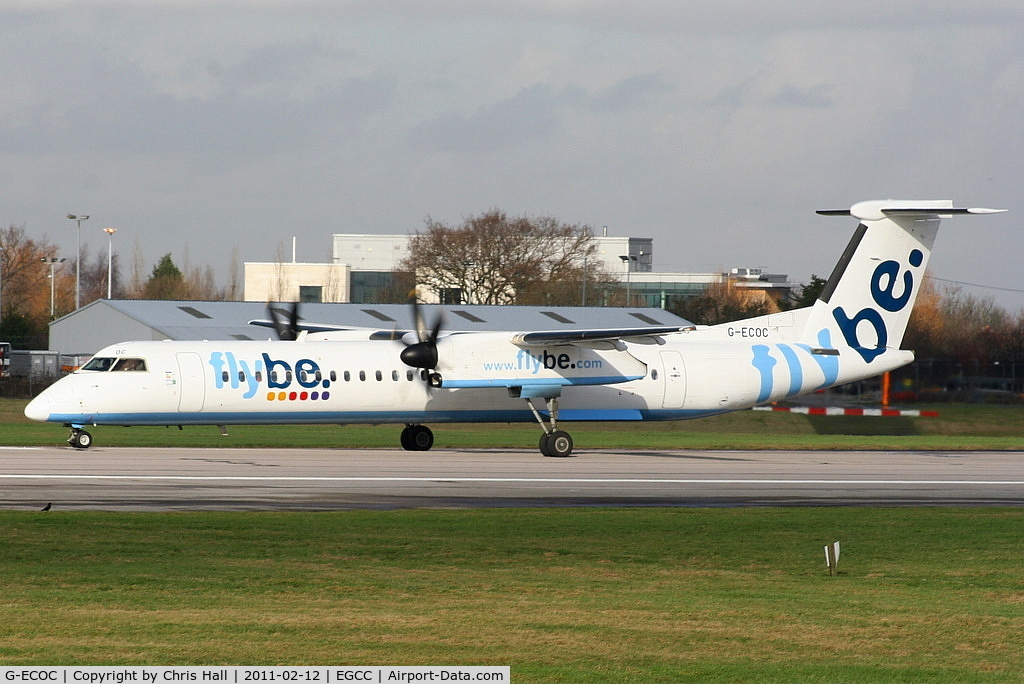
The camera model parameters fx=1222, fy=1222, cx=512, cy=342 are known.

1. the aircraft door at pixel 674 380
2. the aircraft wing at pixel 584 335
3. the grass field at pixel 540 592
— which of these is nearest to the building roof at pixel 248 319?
the aircraft door at pixel 674 380

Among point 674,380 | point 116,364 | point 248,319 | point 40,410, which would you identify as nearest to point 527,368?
point 674,380

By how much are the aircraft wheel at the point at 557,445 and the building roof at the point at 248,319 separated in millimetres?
26603

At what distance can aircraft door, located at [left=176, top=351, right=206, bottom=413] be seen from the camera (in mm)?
29688

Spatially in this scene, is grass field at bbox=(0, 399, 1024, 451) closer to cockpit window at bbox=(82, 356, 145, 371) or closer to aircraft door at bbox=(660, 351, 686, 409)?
aircraft door at bbox=(660, 351, 686, 409)

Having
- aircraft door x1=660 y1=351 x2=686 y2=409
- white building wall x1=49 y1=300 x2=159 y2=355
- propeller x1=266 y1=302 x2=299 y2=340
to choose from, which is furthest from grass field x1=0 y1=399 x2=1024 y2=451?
white building wall x1=49 y1=300 x2=159 y2=355

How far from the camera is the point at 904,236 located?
114 feet

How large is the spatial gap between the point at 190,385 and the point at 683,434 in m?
20.0

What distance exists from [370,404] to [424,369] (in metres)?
1.66

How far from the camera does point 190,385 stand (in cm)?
2975

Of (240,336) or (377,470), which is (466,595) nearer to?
(377,470)

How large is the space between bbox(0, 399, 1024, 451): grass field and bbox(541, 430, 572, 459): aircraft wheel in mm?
4419

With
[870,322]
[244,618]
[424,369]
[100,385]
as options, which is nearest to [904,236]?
[870,322]

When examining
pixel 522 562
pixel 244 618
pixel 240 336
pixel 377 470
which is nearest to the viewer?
pixel 244 618

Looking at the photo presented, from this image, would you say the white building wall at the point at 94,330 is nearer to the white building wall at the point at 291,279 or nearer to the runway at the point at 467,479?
the runway at the point at 467,479
